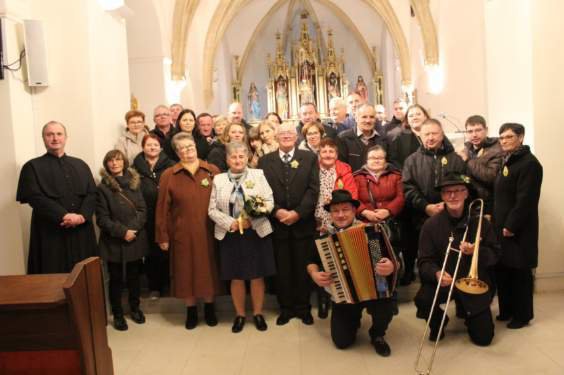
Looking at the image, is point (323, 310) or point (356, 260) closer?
point (356, 260)

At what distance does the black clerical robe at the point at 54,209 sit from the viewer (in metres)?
4.22

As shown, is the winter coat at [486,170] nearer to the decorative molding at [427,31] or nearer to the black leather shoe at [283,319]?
the black leather shoe at [283,319]

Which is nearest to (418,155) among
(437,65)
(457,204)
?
(457,204)

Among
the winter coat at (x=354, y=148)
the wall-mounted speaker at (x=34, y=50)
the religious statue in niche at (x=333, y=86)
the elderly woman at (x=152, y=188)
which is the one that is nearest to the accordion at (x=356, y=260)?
the winter coat at (x=354, y=148)

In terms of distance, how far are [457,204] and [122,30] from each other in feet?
13.8

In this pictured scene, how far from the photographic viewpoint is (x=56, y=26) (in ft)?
16.4

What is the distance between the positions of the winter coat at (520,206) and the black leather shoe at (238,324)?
7.18 ft

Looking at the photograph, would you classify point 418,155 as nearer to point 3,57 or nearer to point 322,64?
point 3,57

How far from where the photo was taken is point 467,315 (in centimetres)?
392

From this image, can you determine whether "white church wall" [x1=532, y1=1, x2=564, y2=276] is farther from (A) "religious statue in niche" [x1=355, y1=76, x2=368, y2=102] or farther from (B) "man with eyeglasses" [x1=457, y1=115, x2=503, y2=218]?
(A) "religious statue in niche" [x1=355, y1=76, x2=368, y2=102]

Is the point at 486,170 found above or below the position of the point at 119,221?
above

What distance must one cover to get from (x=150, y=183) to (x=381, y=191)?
2.12 meters

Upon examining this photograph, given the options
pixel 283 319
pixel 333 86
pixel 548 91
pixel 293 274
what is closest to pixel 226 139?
pixel 293 274

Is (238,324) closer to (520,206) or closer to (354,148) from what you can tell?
(354,148)
